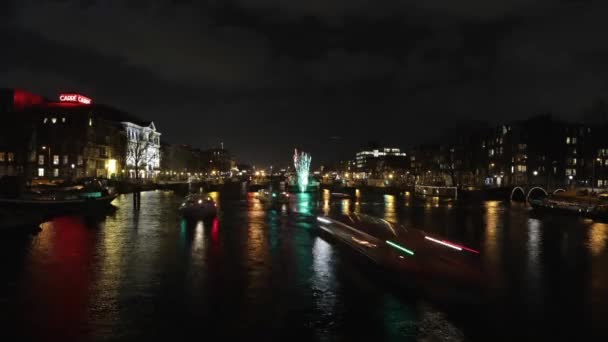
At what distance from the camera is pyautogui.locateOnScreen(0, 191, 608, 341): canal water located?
8.34 metres

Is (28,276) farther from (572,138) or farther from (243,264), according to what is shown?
(572,138)

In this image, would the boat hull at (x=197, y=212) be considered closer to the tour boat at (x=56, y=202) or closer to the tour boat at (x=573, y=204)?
the tour boat at (x=56, y=202)

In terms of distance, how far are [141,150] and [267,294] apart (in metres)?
101

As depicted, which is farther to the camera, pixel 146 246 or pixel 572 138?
pixel 572 138

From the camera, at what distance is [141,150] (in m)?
105

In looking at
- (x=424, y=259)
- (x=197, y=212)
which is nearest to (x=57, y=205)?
(x=197, y=212)

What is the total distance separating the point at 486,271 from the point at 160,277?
8770 millimetres

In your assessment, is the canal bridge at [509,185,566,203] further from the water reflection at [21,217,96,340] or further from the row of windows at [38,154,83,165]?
the row of windows at [38,154,83,165]

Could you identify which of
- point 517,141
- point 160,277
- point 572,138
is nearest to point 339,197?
point 160,277

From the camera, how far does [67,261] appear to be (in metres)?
14.8

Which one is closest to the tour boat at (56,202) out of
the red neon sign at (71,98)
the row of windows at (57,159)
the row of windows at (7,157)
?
the row of windows at (7,157)

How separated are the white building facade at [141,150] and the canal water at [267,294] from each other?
92.0 metres

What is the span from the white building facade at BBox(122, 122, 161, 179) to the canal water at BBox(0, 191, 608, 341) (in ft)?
302

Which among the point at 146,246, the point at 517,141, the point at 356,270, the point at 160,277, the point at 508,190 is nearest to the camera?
the point at 160,277
